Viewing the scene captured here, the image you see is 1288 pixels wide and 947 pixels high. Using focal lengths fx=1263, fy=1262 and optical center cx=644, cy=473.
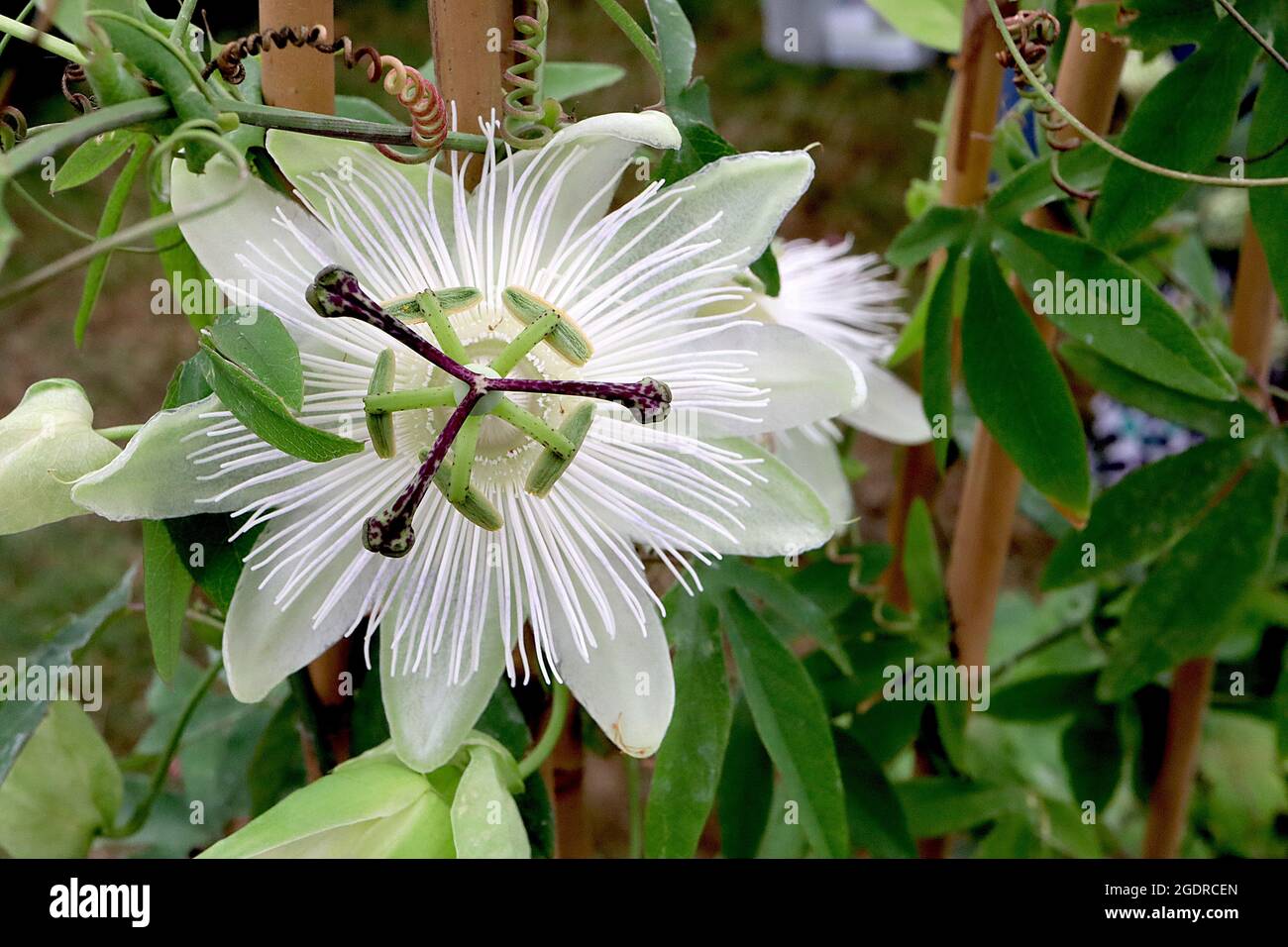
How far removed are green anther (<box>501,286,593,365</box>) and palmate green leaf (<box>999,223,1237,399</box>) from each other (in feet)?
1.14

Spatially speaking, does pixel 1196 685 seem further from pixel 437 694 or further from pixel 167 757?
pixel 167 757

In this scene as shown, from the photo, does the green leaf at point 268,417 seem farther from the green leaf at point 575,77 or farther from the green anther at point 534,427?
the green leaf at point 575,77

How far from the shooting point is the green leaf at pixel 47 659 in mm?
731

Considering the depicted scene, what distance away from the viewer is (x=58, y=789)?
81 centimetres

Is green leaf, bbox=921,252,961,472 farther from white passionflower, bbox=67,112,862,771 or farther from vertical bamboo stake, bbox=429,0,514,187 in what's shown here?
vertical bamboo stake, bbox=429,0,514,187

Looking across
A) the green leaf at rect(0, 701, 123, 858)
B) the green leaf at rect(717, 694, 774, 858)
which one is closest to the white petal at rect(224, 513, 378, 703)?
the green leaf at rect(0, 701, 123, 858)

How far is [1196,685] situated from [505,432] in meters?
0.70

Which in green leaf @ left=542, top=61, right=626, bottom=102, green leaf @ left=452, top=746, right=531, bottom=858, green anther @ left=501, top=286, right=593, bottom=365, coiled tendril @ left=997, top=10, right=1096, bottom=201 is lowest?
green leaf @ left=452, top=746, right=531, bottom=858

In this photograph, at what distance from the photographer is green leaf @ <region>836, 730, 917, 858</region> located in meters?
0.88

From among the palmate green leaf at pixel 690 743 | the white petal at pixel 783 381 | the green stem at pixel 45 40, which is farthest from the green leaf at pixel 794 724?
the green stem at pixel 45 40

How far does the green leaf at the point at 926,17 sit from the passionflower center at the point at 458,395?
1.70 feet
